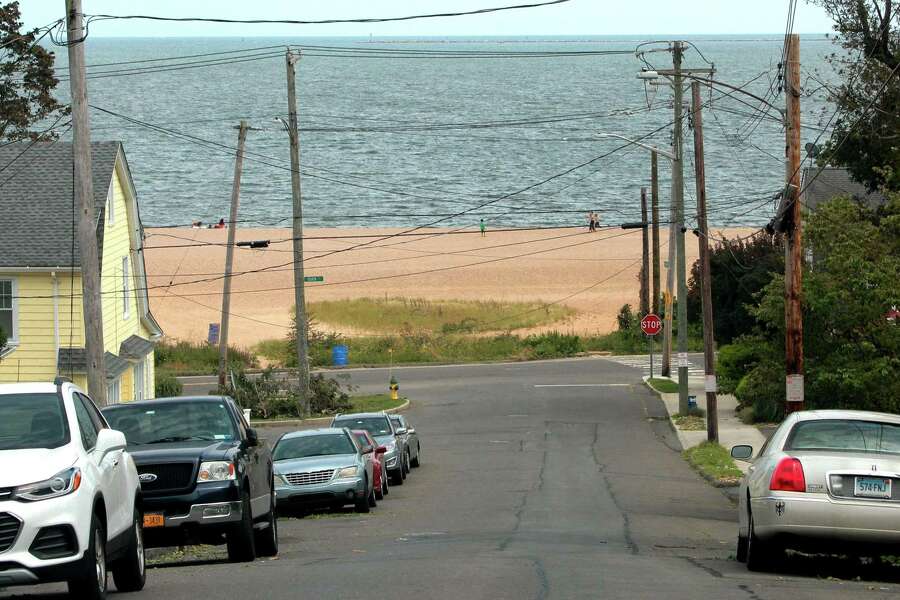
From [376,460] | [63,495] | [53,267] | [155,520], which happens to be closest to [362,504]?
[376,460]

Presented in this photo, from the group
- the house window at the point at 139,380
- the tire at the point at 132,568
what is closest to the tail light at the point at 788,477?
the tire at the point at 132,568

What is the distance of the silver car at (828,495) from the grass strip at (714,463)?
13.0 metres

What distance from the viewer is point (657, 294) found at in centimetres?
5431

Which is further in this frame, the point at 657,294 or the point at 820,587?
the point at 657,294

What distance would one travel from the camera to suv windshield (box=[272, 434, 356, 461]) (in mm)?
22172

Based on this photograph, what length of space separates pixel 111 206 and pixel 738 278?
2425 cm

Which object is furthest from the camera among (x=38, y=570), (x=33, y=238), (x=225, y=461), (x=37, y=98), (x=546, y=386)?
(x=546, y=386)

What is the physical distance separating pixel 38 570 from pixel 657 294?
47.0 meters

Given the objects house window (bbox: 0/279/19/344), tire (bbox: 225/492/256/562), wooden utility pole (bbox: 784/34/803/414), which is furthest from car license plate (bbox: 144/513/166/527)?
house window (bbox: 0/279/19/344)

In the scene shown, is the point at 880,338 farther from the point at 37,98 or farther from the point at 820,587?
the point at 37,98

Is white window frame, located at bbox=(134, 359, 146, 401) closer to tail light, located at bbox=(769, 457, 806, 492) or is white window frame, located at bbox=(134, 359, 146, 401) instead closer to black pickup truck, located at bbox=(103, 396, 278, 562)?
black pickup truck, located at bbox=(103, 396, 278, 562)

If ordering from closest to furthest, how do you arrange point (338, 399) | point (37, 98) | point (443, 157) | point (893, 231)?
point (893, 231) → point (37, 98) → point (338, 399) → point (443, 157)

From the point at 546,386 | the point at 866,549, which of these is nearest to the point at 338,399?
the point at 546,386

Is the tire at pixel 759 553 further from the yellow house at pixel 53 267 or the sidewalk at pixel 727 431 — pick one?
the yellow house at pixel 53 267
